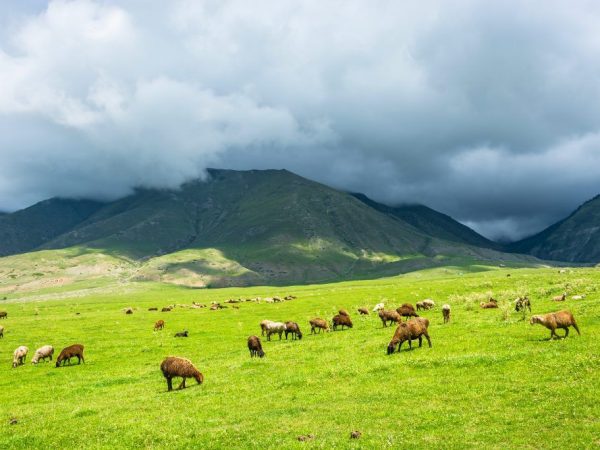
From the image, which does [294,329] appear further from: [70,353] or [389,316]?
[70,353]

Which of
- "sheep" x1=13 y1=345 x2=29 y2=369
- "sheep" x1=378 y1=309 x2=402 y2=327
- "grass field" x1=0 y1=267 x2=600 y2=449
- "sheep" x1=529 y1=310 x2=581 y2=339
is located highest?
"sheep" x1=529 y1=310 x2=581 y2=339

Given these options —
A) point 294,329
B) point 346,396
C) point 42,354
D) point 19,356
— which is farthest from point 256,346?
point 19,356

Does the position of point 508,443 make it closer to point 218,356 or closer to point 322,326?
Result: point 218,356

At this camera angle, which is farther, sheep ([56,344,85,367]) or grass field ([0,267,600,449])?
sheep ([56,344,85,367])

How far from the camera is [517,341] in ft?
89.9

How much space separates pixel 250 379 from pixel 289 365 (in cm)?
344

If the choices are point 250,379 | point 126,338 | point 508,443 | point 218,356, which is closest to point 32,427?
point 250,379

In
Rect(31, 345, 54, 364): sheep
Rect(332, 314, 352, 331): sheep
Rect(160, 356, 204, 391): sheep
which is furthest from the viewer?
Rect(332, 314, 352, 331): sheep

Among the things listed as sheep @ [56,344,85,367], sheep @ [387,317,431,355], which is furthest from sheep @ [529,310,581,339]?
sheep @ [56,344,85,367]

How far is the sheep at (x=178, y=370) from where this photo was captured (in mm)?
27453

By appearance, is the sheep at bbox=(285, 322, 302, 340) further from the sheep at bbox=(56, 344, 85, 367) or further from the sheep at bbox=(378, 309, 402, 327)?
the sheep at bbox=(56, 344, 85, 367)

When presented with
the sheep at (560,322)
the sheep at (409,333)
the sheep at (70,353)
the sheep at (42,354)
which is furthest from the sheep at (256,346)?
the sheep at (42,354)

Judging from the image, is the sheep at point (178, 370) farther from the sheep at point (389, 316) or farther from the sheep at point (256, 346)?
the sheep at point (389, 316)

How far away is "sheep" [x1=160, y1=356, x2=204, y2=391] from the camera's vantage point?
2745 centimetres
